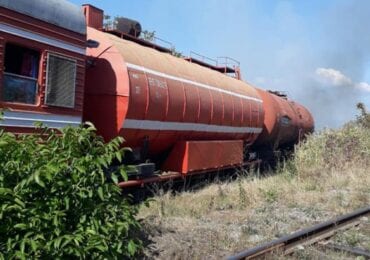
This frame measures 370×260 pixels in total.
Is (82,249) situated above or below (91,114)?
below

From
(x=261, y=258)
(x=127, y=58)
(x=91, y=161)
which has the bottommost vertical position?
(x=261, y=258)

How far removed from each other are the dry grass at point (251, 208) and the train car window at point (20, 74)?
276cm

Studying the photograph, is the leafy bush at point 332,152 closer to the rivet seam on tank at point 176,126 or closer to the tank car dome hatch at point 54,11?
the rivet seam on tank at point 176,126

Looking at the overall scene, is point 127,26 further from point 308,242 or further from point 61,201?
point 61,201

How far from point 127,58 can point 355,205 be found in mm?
5986

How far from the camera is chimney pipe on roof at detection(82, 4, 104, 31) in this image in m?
11.5

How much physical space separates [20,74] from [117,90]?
247cm

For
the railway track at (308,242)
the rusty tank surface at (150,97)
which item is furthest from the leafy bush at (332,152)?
the railway track at (308,242)

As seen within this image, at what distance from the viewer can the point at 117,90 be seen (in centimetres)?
1020

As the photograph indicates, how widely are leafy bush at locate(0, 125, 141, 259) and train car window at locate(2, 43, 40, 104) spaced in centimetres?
197

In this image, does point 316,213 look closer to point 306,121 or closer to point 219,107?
point 219,107

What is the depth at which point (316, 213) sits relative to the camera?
10609 millimetres

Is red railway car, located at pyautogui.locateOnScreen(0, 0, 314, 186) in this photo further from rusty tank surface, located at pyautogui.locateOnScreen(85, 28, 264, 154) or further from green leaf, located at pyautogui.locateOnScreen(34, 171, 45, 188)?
green leaf, located at pyautogui.locateOnScreen(34, 171, 45, 188)

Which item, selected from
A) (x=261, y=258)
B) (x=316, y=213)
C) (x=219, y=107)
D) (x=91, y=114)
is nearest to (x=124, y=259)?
(x=261, y=258)
